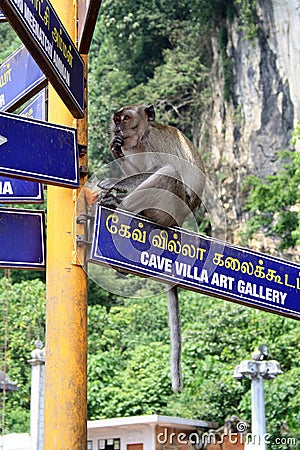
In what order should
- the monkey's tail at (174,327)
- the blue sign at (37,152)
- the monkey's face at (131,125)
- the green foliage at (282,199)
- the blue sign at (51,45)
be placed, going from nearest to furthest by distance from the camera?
the blue sign at (51,45) < the blue sign at (37,152) < the monkey's tail at (174,327) < the monkey's face at (131,125) < the green foliage at (282,199)

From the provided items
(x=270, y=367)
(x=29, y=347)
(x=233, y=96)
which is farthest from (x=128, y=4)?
(x=270, y=367)

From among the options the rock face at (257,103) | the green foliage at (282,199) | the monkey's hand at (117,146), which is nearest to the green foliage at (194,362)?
the green foliage at (282,199)

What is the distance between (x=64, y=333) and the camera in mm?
1967

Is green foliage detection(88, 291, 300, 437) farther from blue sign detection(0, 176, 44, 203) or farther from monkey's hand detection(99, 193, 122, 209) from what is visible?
monkey's hand detection(99, 193, 122, 209)

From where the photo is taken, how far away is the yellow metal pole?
190 cm

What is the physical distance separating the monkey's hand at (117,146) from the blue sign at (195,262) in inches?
15.2

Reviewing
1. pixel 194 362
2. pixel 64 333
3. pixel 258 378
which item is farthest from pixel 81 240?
pixel 194 362

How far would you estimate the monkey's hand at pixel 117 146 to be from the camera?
7.80 ft

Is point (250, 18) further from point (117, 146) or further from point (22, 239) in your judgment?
point (22, 239)

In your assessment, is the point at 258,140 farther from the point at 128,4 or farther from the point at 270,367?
the point at 270,367

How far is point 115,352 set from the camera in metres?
10.7

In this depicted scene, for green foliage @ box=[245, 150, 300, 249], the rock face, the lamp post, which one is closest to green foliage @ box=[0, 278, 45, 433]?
green foliage @ box=[245, 150, 300, 249]

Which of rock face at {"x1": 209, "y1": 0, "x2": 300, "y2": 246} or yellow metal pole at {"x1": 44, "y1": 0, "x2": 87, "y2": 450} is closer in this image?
yellow metal pole at {"x1": 44, "y1": 0, "x2": 87, "y2": 450}

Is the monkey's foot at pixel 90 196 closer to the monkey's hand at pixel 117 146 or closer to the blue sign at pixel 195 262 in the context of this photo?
the blue sign at pixel 195 262
